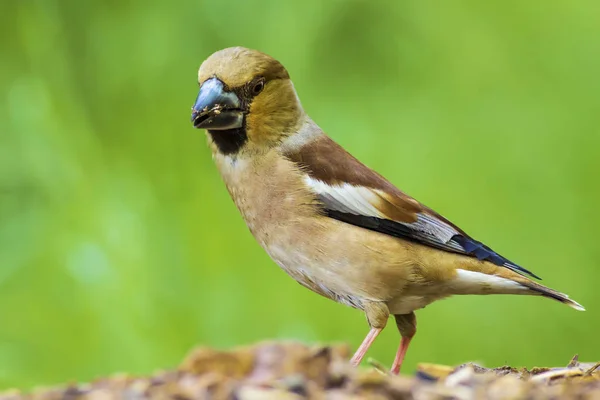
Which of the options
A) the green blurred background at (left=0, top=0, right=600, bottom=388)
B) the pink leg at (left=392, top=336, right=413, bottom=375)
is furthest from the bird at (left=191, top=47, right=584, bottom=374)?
the green blurred background at (left=0, top=0, right=600, bottom=388)

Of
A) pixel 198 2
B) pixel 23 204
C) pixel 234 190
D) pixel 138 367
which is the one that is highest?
pixel 198 2

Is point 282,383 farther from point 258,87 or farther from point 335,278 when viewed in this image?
point 258,87

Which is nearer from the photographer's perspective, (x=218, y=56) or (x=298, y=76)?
(x=218, y=56)

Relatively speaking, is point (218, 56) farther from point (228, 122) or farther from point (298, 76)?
point (298, 76)

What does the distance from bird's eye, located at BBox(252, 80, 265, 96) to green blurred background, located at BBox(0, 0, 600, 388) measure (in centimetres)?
122

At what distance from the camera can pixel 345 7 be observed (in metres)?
3.63

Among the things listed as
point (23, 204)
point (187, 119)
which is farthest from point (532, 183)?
point (23, 204)

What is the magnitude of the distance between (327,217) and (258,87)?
429 millimetres

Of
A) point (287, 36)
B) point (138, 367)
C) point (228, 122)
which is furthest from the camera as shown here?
point (287, 36)

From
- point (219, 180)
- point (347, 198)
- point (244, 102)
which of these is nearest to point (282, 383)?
point (347, 198)

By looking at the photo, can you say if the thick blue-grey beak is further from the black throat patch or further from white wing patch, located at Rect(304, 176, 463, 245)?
white wing patch, located at Rect(304, 176, 463, 245)

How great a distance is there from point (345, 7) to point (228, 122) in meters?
1.59

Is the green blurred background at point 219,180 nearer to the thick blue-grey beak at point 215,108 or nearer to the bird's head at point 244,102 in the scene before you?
the bird's head at point 244,102

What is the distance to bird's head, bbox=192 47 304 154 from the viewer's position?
220 cm
